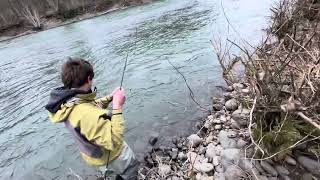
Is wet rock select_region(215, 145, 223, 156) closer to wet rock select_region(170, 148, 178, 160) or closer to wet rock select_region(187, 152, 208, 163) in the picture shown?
wet rock select_region(187, 152, 208, 163)

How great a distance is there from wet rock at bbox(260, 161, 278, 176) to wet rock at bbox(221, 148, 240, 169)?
375 mm

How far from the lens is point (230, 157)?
15.1ft

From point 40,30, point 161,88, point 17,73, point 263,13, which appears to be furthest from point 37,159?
point 40,30

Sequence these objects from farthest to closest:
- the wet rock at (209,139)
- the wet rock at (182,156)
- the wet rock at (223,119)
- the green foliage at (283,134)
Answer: the wet rock at (223,119), the wet rock at (209,139), the wet rock at (182,156), the green foliage at (283,134)

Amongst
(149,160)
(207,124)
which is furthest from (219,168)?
(207,124)

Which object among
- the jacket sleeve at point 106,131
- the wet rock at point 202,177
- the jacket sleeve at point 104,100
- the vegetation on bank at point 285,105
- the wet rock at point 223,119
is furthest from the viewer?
the wet rock at point 223,119

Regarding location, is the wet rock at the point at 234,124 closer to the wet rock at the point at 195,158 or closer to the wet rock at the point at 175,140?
the wet rock at the point at 195,158

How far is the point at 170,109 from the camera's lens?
7.58 metres

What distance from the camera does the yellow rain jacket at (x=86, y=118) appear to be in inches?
130

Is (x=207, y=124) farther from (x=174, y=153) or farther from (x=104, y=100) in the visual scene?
(x=104, y=100)

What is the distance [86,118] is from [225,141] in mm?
2395

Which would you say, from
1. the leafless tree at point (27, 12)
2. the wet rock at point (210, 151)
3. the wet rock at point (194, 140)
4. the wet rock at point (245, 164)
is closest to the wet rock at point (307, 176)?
the wet rock at point (245, 164)

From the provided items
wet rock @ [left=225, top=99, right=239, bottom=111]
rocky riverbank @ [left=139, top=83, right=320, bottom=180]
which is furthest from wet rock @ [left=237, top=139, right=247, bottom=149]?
wet rock @ [left=225, top=99, right=239, bottom=111]

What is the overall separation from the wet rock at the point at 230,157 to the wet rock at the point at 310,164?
0.73 meters
